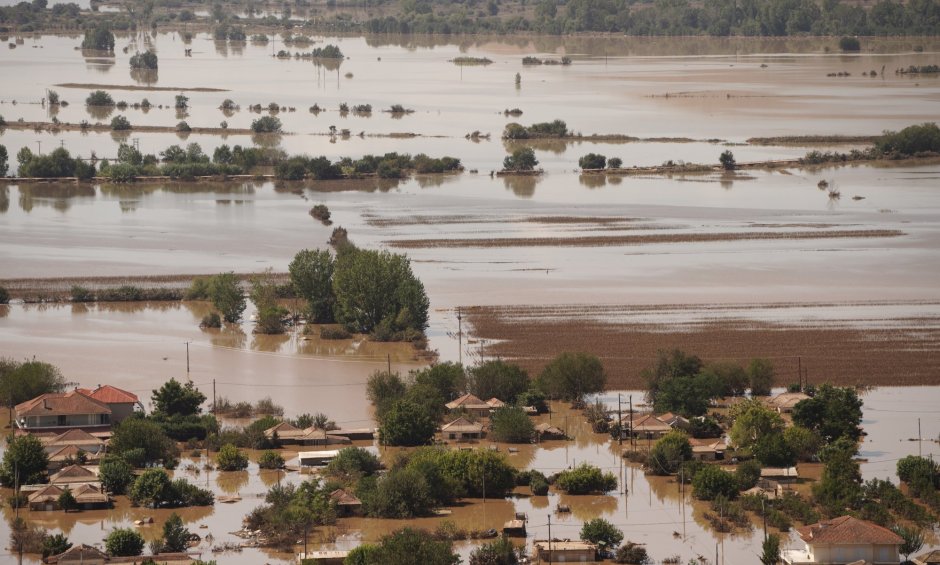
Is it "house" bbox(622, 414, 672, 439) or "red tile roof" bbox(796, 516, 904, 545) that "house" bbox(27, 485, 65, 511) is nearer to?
"house" bbox(622, 414, 672, 439)

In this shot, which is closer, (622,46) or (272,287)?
(272,287)

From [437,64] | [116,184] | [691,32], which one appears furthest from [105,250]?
[691,32]

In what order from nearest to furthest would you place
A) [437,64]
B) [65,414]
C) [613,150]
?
[65,414] → [613,150] → [437,64]

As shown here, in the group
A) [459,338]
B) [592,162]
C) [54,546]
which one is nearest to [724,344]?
[459,338]

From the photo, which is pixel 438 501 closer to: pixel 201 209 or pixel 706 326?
pixel 706 326

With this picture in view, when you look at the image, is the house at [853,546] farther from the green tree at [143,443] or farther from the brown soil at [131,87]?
the brown soil at [131,87]

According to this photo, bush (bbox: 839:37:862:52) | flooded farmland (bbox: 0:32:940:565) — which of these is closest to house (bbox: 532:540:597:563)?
flooded farmland (bbox: 0:32:940:565)
